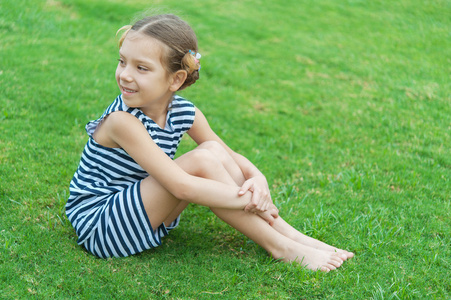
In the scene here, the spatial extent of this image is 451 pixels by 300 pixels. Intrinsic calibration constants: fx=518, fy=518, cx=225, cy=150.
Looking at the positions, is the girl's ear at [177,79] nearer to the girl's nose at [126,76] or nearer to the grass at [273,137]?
the girl's nose at [126,76]

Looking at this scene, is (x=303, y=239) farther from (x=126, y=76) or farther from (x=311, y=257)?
(x=126, y=76)

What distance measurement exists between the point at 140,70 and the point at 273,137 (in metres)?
2.48

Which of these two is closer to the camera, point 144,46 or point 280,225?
point 144,46

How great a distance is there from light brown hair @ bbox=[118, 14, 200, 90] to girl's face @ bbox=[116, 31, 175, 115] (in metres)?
0.03

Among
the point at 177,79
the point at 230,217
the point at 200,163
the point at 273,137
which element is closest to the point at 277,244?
the point at 230,217

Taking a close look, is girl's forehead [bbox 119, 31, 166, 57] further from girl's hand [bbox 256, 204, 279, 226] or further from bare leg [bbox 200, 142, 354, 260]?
girl's hand [bbox 256, 204, 279, 226]

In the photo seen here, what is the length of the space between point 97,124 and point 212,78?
11.4 ft

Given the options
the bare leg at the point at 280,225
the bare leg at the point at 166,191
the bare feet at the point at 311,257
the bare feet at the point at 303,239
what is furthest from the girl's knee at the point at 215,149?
the bare feet at the point at 311,257

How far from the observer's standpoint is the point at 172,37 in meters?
2.85

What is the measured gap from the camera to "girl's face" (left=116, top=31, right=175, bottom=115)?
2.81 m

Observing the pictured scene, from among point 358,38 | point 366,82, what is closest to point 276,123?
point 366,82

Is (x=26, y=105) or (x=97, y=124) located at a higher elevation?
(x=97, y=124)

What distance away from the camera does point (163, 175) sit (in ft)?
9.04

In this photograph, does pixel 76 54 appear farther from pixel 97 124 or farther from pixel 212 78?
pixel 97 124
